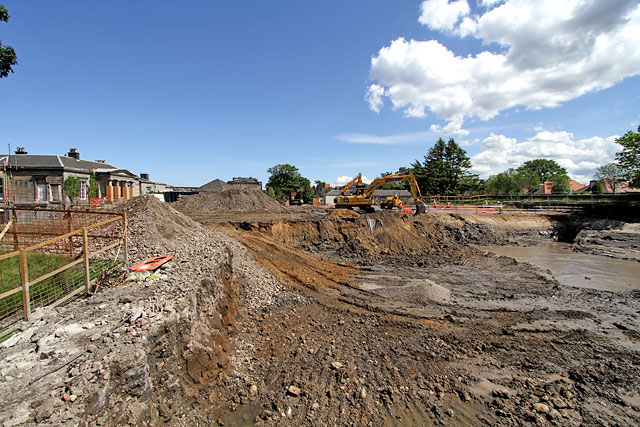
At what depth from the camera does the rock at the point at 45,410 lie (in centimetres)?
314

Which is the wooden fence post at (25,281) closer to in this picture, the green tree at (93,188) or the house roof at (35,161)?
the house roof at (35,161)

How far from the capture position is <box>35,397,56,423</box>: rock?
314cm

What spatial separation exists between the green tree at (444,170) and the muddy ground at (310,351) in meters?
45.6

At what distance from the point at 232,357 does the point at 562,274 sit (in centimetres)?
1662

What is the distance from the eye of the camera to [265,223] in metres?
18.0

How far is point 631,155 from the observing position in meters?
30.1

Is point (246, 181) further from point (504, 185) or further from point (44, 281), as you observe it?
point (44, 281)

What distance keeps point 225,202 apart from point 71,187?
13704 millimetres

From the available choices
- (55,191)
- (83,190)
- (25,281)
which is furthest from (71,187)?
(25,281)

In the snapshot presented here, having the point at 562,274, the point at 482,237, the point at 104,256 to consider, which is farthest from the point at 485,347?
the point at 482,237

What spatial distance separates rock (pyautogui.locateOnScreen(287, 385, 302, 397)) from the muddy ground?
31mm

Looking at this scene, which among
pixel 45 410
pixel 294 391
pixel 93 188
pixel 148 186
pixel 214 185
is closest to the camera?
pixel 45 410

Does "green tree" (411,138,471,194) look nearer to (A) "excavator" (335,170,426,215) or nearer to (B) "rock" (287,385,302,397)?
(A) "excavator" (335,170,426,215)

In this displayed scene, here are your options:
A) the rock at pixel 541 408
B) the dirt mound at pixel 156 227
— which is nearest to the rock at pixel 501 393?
the rock at pixel 541 408
